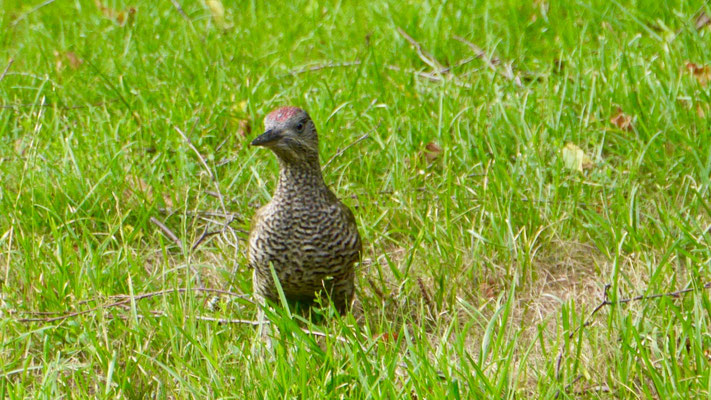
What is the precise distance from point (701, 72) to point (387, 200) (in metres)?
Answer: 1.76

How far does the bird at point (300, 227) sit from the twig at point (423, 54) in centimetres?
197

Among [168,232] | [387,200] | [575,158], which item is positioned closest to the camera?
[168,232]

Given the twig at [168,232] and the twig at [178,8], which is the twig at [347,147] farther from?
the twig at [178,8]

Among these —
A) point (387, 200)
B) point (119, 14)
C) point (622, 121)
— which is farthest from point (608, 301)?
point (119, 14)

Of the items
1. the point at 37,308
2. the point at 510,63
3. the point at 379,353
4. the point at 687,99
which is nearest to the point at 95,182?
the point at 37,308

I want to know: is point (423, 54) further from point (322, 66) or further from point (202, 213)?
point (202, 213)

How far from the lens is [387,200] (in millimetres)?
4887

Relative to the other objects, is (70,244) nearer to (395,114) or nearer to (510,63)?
(395,114)

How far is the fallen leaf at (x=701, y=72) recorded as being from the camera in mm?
5102

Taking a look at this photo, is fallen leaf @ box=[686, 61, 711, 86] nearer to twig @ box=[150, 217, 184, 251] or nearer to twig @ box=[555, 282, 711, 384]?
twig @ box=[555, 282, 711, 384]

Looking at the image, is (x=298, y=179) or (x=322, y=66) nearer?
(x=298, y=179)

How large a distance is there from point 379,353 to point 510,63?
2.87 m

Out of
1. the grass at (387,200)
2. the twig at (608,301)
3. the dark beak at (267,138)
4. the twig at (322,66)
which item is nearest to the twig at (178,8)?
the grass at (387,200)

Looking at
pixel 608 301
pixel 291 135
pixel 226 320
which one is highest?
pixel 291 135
